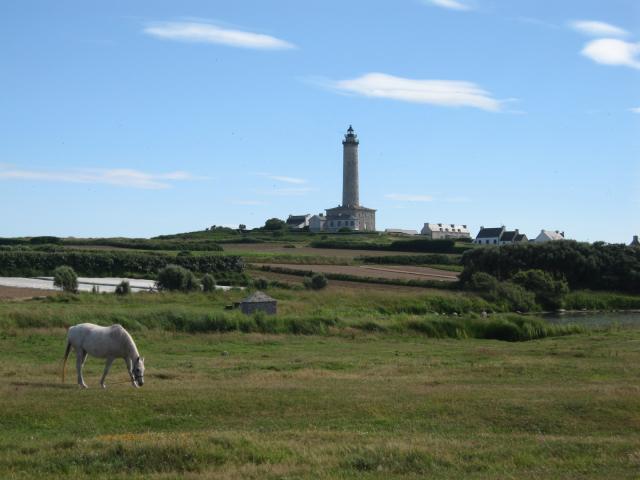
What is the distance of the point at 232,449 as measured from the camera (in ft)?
45.5

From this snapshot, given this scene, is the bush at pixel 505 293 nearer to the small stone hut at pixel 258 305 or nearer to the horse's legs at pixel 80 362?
the small stone hut at pixel 258 305

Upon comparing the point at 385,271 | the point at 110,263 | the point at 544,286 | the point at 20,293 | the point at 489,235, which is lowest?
the point at 20,293

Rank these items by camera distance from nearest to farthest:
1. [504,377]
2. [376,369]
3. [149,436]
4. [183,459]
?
[183,459]
[149,436]
[504,377]
[376,369]

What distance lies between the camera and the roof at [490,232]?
6078 inches

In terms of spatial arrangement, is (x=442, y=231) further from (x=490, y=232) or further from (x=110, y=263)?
(x=110, y=263)

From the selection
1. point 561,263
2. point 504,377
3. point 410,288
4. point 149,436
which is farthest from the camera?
point 561,263

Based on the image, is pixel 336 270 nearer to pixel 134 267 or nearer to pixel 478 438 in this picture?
pixel 134 267

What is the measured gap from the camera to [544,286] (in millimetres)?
71438

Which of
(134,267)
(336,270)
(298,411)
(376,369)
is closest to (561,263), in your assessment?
(336,270)

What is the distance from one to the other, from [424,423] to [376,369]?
992cm

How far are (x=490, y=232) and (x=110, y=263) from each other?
3604 inches

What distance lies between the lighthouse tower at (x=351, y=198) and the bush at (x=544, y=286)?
3884 inches

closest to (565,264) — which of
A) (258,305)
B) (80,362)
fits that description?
(258,305)

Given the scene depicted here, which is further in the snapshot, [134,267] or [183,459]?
[134,267]
